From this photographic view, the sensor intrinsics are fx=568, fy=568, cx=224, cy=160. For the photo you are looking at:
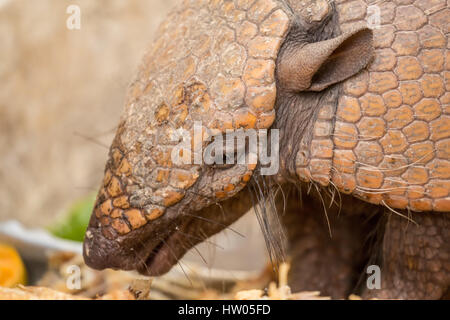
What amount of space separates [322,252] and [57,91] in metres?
3.66

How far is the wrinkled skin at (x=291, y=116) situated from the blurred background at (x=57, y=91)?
3.62m

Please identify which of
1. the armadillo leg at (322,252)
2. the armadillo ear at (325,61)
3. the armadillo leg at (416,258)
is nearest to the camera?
the armadillo ear at (325,61)

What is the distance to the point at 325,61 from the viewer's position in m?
1.90

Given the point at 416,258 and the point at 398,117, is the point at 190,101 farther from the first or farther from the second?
the point at 416,258

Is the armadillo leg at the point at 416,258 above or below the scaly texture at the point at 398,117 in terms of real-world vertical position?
below

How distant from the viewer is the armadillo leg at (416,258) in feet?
6.95

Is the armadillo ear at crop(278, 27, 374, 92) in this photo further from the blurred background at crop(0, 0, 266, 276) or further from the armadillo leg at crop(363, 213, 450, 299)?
the blurred background at crop(0, 0, 266, 276)

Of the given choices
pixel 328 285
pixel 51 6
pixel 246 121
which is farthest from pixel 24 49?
pixel 246 121

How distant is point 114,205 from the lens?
6.74 ft

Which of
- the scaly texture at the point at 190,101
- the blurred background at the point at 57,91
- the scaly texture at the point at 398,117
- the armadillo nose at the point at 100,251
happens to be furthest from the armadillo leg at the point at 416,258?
the blurred background at the point at 57,91

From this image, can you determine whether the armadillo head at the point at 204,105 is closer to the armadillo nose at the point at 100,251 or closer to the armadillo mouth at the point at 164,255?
the armadillo nose at the point at 100,251

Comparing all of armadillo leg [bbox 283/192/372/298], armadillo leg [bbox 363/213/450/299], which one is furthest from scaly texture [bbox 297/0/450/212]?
armadillo leg [bbox 283/192/372/298]

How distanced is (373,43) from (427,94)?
0.25 m
